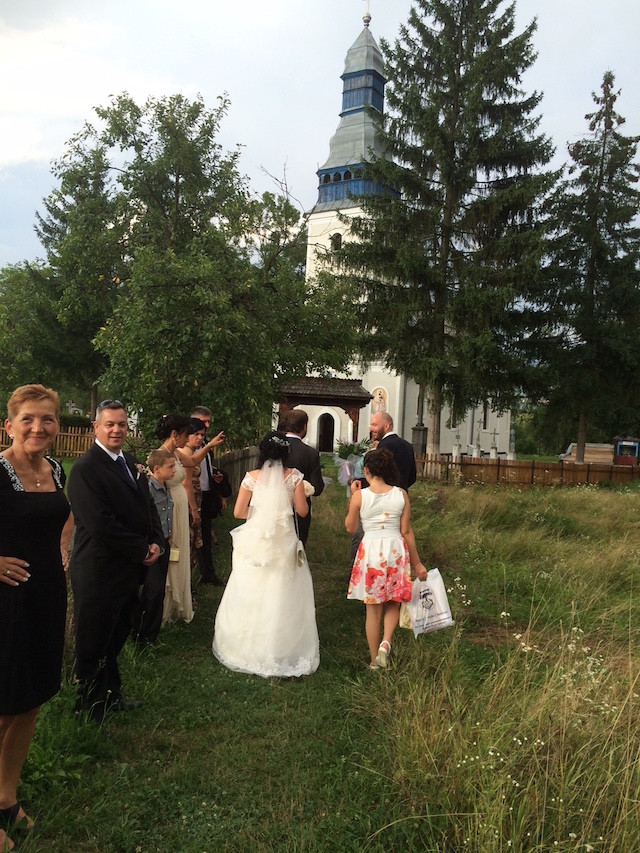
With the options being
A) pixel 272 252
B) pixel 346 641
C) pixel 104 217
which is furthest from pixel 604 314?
pixel 346 641

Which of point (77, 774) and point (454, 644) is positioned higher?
point (454, 644)

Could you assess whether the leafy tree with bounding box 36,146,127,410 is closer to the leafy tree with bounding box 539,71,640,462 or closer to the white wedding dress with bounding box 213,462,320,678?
the white wedding dress with bounding box 213,462,320,678

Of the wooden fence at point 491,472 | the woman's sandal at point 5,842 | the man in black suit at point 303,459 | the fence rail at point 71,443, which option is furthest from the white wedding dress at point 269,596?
the fence rail at point 71,443

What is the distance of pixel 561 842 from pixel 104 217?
1455 cm

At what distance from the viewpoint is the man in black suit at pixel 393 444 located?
6.50 meters

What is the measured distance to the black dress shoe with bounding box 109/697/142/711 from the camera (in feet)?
13.4

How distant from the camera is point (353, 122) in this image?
40.8 meters

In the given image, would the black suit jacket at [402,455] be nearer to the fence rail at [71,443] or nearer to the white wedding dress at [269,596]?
the white wedding dress at [269,596]

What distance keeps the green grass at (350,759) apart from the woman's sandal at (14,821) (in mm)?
69

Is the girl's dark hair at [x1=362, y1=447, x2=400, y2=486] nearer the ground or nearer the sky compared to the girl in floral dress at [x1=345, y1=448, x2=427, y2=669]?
nearer the sky

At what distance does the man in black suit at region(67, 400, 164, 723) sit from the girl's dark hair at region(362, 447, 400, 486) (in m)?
1.80

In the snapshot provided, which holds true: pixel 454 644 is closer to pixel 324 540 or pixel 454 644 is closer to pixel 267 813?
pixel 267 813

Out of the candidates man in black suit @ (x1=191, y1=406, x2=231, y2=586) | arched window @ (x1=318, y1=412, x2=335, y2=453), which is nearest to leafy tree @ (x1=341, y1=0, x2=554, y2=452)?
arched window @ (x1=318, y1=412, x2=335, y2=453)

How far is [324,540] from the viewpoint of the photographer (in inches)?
399
